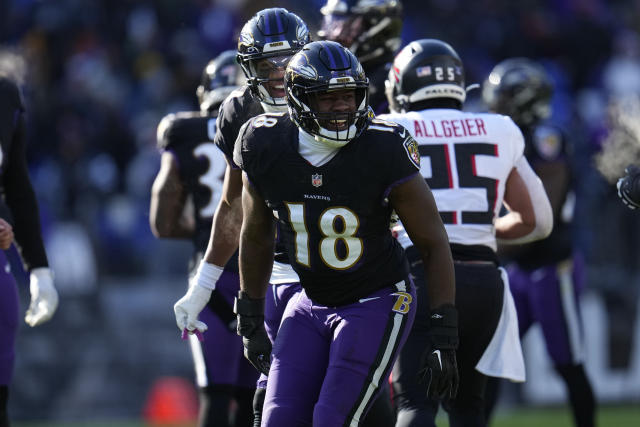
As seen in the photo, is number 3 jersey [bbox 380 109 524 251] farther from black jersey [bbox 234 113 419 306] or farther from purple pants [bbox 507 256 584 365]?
purple pants [bbox 507 256 584 365]

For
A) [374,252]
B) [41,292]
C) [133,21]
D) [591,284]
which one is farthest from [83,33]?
[374,252]

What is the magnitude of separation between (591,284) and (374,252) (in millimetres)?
6363

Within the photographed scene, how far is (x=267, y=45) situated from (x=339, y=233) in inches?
41.4

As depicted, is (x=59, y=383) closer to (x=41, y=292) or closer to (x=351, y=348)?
Result: (x=41, y=292)

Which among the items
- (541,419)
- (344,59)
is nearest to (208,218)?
(344,59)

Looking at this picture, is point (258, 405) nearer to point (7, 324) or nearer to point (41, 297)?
point (7, 324)

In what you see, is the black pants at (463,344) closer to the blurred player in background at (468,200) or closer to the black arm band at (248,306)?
the blurred player in background at (468,200)

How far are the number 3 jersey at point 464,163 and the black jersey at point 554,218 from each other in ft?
5.81

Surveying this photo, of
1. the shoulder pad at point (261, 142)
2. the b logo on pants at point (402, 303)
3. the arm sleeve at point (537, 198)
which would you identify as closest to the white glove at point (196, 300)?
the shoulder pad at point (261, 142)

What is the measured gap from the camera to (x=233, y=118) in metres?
4.89

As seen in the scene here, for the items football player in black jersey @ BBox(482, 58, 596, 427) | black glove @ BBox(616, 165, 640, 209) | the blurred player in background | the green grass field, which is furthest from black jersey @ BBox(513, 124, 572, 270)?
the green grass field

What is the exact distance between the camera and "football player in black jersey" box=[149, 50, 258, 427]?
223 inches

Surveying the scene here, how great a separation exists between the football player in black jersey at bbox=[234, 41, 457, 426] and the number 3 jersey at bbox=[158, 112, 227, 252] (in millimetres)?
1399

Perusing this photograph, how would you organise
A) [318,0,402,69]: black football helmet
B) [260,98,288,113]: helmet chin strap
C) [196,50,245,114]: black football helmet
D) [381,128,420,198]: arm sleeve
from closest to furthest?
1. [381,128,420,198]: arm sleeve
2. [260,98,288,113]: helmet chin strap
3. [196,50,245,114]: black football helmet
4. [318,0,402,69]: black football helmet
